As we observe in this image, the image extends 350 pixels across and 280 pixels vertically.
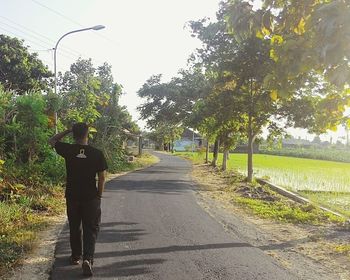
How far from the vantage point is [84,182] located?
587 cm

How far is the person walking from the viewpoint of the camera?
19.1 ft

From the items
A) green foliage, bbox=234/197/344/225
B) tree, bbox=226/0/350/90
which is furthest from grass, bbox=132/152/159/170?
tree, bbox=226/0/350/90

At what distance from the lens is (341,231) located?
31.5 feet

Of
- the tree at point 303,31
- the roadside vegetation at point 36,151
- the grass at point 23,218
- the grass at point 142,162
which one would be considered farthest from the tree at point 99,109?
the tree at point 303,31

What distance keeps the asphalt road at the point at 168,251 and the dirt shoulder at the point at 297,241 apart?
0.96 feet

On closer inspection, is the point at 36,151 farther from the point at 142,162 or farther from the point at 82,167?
the point at 142,162

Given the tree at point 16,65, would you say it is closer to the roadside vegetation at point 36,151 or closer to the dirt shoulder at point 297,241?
the roadside vegetation at point 36,151

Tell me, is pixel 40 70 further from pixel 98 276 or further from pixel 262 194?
pixel 98 276

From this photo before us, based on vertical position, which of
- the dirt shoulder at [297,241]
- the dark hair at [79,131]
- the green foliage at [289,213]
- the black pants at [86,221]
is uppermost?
the dark hair at [79,131]

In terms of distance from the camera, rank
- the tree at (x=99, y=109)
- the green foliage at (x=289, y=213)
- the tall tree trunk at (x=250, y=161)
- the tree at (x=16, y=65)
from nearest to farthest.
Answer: the green foliage at (x=289, y=213) → the tree at (x=99, y=109) → the tall tree trunk at (x=250, y=161) → the tree at (x=16, y=65)

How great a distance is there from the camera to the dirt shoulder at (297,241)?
21.4 feet

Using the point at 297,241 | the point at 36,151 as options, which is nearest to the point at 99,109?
the point at 36,151

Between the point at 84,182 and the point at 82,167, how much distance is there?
20 cm

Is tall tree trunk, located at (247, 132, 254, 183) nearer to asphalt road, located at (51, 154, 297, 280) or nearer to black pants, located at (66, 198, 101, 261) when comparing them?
Result: asphalt road, located at (51, 154, 297, 280)
